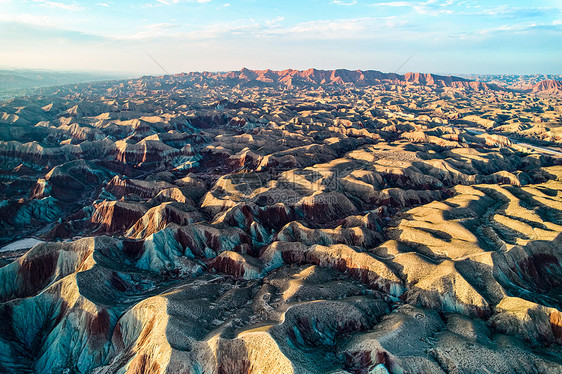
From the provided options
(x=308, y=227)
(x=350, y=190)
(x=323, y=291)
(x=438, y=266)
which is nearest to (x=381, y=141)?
(x=350, y=190)

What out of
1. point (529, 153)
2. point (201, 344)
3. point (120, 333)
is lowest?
point (120, 333)


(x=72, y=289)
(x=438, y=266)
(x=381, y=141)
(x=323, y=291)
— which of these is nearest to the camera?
(x=72, y=289)

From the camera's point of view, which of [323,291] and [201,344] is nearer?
[201,344]

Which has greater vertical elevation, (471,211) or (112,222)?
(471,211)

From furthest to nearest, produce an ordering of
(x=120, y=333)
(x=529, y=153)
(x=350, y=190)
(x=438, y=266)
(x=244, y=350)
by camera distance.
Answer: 1. (x=529, y=153)
2. (x=350, y=190)
3. (x=438, y=266)
4. (x=120, y=333)
5. (x=244, y=350)

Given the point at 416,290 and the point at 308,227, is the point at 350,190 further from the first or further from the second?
the point at 416,290

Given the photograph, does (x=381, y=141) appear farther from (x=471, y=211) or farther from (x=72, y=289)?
(x=72, y=289)

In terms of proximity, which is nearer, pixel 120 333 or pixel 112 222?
pixel 120 333


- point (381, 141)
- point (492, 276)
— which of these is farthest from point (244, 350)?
point (381, 141)

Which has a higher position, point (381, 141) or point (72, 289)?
point (381, 141)
